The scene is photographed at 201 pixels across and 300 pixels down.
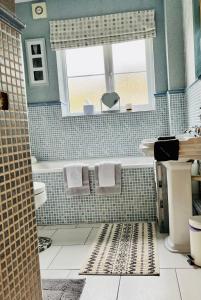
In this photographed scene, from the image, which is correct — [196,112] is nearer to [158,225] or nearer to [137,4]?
[158,225]

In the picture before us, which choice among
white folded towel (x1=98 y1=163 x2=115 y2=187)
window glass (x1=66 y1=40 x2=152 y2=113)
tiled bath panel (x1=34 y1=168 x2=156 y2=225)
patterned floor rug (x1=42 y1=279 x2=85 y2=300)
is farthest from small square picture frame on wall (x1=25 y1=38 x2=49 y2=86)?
patterned floor rug (x1=42 y1=279 x2=85 y2=300)

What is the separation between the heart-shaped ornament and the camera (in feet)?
13.7

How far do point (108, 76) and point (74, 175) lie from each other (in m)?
1.62

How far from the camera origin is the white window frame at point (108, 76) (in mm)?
4170

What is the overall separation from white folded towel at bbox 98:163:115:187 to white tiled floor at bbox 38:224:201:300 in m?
0.70

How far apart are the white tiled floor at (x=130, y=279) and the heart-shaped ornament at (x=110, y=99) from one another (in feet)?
A: 6.54

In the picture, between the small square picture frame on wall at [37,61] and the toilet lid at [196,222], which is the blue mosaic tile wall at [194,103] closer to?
the toilet lid at [196,222]

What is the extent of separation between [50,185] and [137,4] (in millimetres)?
2590

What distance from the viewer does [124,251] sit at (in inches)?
106

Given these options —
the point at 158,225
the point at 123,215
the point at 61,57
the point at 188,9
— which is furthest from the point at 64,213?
the point at 188,9

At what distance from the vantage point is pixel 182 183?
255 cm

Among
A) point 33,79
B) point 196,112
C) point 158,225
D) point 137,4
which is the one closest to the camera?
point 196,112

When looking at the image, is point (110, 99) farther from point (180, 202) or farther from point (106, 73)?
point (180, 202)

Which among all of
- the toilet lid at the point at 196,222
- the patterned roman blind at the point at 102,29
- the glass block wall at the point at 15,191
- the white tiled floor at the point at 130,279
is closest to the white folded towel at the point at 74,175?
the white tiled floor at the point at 130,279
